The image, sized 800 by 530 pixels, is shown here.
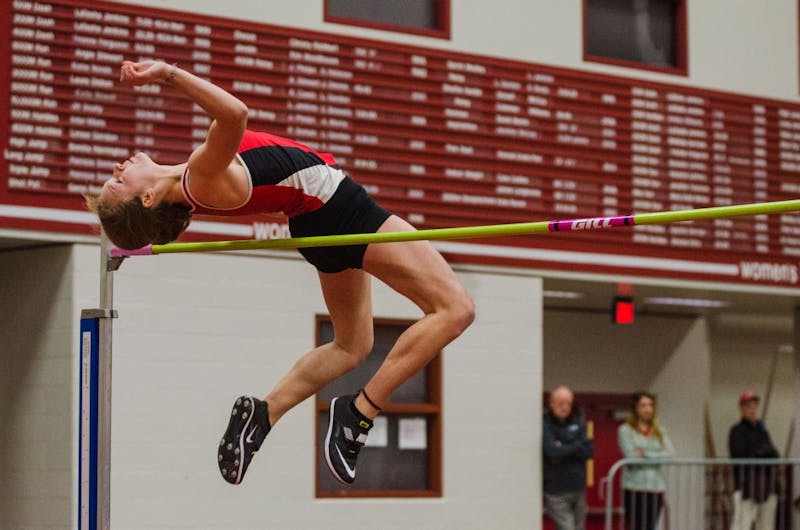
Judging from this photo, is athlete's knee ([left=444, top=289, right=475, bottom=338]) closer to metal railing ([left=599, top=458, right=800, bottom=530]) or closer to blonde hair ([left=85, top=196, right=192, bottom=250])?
blonde hair ([left=85, top=196, right=192, bottom=250])

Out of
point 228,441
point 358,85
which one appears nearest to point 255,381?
point 358,85

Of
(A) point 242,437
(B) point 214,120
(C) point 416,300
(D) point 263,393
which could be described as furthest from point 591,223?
(D) point 263,393

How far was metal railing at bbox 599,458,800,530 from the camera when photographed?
1298 centimetres

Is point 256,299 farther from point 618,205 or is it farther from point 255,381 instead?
point 618,205

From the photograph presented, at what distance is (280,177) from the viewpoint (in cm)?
671

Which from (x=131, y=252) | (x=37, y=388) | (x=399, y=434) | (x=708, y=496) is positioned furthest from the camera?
(x=708, y=496)

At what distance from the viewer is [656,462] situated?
1278 centimetres

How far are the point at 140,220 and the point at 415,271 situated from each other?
116 cm

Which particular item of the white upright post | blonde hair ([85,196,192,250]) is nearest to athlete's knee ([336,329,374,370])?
blonde hair ([85,196,192,250])

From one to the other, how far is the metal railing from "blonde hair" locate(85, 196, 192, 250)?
632 cm

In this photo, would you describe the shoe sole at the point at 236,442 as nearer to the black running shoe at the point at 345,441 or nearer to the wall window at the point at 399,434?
the black running shoe at the point at 345,441

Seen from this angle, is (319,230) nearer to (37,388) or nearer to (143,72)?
(143,72)

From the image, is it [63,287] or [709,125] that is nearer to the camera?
[63,287]

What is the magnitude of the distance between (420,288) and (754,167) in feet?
27.0
